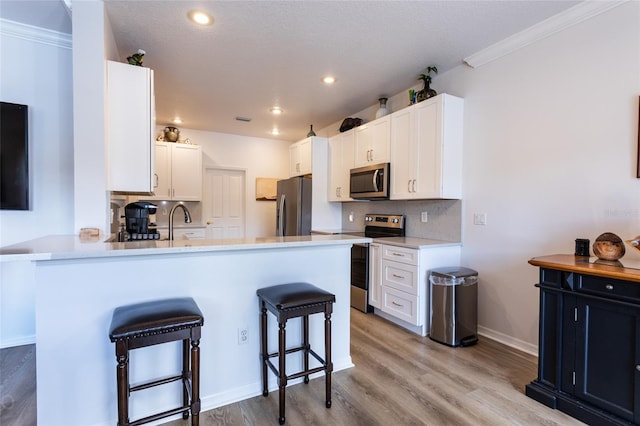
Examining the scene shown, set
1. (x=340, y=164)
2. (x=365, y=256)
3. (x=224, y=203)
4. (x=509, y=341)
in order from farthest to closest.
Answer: (x=224, y=203) → (x=340, y=164) → (x=365, y=256) → (x=509, y=341)

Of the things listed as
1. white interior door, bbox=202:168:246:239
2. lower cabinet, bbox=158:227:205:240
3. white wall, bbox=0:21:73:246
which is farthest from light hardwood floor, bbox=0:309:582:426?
white interior door, bbox=202:168:246:239

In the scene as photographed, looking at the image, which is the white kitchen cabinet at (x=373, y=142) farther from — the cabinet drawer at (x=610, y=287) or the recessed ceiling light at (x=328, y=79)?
the cabinet drawer at (x=610, y=287)

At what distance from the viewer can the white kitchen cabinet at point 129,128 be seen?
7.48 ft

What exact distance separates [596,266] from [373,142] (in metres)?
2.59

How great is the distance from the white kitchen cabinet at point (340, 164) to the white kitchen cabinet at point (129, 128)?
2.58m

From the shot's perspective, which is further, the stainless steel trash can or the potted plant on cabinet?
the potted plant on cabinet

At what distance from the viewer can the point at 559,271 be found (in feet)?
6.16

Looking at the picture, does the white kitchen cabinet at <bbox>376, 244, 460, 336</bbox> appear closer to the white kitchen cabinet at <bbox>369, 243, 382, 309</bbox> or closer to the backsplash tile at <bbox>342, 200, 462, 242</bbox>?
the white kitchen cabinet at <bbox>369, 243, 382, 309</bbox>

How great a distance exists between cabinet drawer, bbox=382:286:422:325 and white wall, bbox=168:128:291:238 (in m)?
3.38

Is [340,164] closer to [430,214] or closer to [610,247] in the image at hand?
[430,214]

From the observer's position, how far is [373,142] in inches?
153

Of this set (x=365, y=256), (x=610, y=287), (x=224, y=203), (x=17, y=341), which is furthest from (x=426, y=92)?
(x=17, y=341)

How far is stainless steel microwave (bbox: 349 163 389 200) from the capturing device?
143 inches

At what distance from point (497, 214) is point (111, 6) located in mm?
3447
